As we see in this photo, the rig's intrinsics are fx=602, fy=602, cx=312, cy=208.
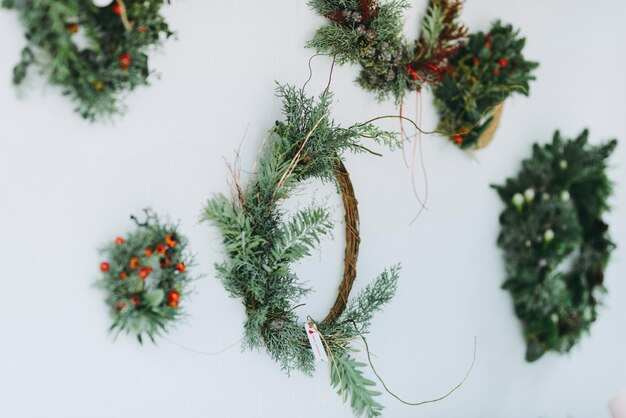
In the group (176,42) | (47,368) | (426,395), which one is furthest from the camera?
(426,395)

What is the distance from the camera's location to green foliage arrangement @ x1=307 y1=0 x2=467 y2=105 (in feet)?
4.72

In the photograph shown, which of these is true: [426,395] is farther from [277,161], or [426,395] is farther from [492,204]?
[277,161]

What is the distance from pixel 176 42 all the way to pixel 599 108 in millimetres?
1450

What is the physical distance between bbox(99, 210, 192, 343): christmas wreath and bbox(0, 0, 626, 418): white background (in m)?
0.04

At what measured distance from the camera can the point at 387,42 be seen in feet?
4.86

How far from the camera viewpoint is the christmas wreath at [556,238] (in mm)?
1827

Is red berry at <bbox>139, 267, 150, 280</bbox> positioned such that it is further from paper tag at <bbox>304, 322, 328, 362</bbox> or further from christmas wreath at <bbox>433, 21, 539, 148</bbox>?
christmas wreath at <bbox>433, 21, 539, 148</bbox>

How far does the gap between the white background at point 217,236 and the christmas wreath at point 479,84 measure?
59 mm

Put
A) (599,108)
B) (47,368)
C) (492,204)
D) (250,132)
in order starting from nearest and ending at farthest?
(47,368), (250,132), (492,204), (599,108)

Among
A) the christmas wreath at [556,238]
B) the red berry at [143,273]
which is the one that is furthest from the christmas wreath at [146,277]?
the christmas wreath at [556,238]

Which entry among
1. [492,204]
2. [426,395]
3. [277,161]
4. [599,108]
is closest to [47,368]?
[277,161]

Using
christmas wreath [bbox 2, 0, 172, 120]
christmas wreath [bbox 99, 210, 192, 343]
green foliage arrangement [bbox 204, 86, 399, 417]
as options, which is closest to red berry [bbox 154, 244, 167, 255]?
christmas wreath [bbox 99, 210, 192, 343]

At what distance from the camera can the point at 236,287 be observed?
4.36ft

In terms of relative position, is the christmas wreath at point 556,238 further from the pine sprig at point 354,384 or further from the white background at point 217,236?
the pine sprig at point 354,384
